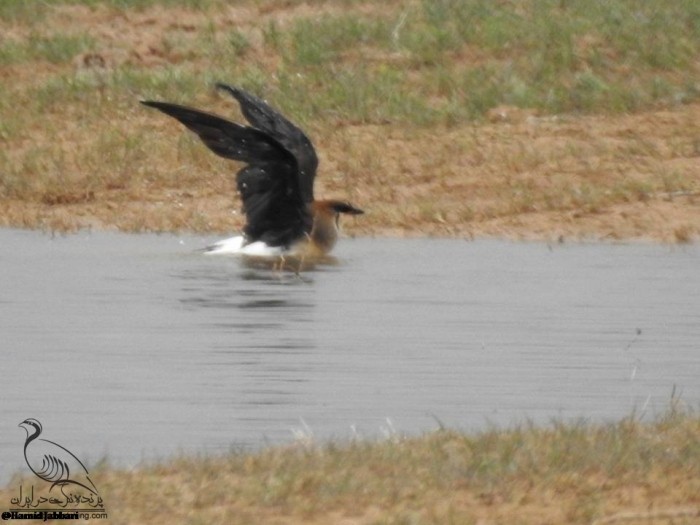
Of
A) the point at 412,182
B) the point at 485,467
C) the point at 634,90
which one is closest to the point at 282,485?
the point at 485,467

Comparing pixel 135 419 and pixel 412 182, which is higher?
pixel 135 419

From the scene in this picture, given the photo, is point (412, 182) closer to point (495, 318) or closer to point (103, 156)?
point (103, 156)

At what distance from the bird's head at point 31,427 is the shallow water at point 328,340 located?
4 centimetres

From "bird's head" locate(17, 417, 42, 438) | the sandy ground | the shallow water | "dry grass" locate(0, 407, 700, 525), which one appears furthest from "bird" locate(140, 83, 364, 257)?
"dry grass" locate(0, 407, 700, 525)

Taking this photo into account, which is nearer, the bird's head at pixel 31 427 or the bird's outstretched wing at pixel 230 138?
the bird's head at pixel 31 427

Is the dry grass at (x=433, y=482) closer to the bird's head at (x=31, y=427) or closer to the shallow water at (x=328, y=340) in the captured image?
the shallow water at (x=328, y=340)

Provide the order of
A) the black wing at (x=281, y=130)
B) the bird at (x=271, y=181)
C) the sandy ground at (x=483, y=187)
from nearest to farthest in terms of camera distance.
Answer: the bird at (x=271, y=181), the black wing at (x=281, y=130), the sandy ground at (x=483, y=187)

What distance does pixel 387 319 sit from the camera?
10883 mm

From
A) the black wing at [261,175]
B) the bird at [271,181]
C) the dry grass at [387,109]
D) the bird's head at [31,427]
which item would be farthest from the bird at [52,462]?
the dry grass at [387,109]

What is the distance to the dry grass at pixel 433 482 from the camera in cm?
620

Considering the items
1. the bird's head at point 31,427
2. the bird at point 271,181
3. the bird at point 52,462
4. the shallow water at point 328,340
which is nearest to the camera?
the bird at point 52,462

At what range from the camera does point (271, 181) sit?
13.6 m

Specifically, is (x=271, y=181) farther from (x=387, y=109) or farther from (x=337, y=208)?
(x=387, y=109)

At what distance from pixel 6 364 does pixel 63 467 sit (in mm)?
2505
